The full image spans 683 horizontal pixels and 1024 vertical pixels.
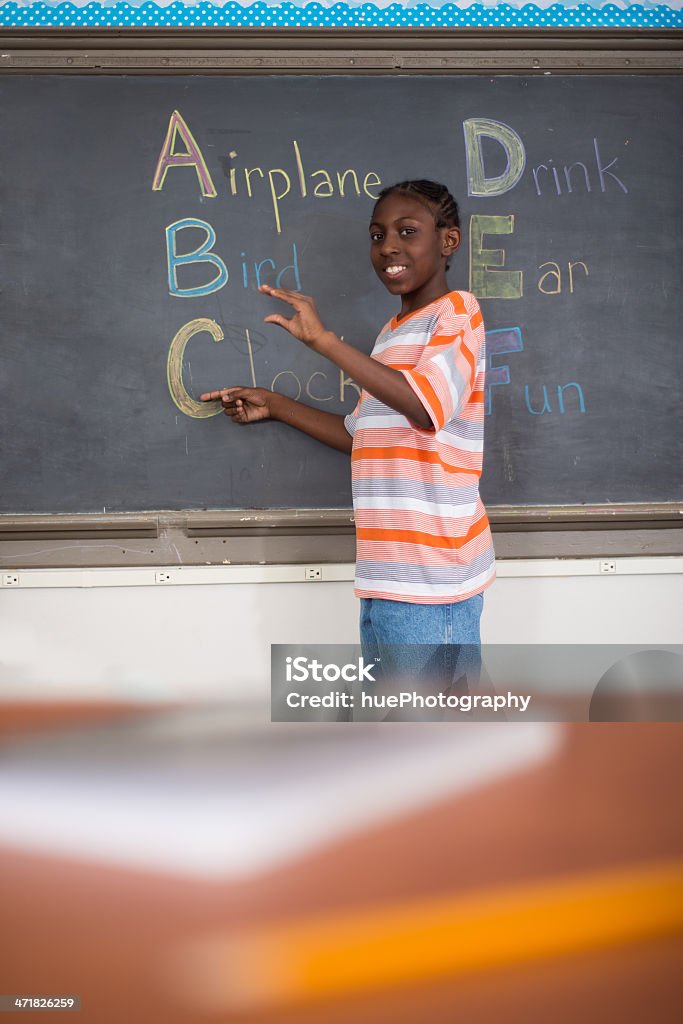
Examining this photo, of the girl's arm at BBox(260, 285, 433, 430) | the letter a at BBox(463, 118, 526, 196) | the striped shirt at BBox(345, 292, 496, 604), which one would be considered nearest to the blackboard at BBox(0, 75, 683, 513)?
the letter a at BBox(463, 118, 526, 196)

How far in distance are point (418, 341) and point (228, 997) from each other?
1.13m

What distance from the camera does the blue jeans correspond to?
1643 mm

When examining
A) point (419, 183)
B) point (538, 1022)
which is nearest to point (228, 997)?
point (538, 1022)

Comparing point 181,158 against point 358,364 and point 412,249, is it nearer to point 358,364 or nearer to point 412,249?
point 412,249

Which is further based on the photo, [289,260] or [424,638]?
[289,260]

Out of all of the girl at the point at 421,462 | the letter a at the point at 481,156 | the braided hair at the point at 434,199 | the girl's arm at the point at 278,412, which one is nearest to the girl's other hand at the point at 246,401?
the girl's arm at the point at 278,412

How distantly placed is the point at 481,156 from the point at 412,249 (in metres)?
0.55

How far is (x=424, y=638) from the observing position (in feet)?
5.39

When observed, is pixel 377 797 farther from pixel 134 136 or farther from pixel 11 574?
pixel 134 136

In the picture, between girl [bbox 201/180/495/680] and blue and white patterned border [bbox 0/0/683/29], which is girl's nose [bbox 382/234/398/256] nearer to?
girl [bbox 201/180/495/680]

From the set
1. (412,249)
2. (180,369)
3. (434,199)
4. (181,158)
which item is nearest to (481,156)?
(434,199)

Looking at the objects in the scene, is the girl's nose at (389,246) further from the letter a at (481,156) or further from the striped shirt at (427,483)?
the letter a at (481,156)

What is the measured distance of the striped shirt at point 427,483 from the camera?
5.34 ft

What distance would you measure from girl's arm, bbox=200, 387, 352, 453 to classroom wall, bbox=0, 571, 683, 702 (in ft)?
1.19
